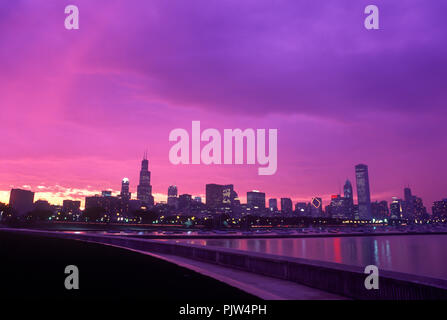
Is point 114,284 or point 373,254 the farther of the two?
point 373,254

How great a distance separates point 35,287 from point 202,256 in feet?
43.8

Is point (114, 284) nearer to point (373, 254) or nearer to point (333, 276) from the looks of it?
point (333, 276)

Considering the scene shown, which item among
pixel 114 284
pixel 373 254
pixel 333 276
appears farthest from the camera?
pixel 373 254

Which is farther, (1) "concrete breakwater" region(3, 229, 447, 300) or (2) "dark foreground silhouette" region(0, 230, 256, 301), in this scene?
(2) "dark foreground silhouette" region(0, 230, 256, 301)

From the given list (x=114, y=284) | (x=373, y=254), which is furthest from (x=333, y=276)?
(x=373, y=254)

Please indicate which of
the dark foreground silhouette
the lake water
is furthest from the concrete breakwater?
the lake water

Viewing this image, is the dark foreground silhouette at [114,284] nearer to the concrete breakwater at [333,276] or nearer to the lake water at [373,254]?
the concrete breakwater at [333,276]

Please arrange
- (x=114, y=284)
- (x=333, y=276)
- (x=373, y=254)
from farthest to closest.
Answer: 1. (x=373, y=254)
2. (x=114, y=284)
3. (x=333, y=276)

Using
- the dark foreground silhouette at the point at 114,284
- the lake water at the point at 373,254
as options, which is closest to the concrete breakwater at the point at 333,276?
the dark foreground silhouette at the point at 114,284

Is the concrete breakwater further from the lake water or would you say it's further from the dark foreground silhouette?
the lake water

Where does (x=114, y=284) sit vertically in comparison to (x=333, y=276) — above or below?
below
